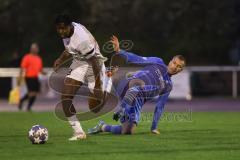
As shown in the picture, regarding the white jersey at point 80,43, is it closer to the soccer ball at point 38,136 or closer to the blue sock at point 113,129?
the soccer ball at point 38,136

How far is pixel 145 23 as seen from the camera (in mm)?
36750

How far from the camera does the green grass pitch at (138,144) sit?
443 inches

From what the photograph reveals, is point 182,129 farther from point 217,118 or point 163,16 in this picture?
point 163,16

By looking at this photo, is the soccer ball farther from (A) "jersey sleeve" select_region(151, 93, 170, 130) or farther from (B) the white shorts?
(A) "jersey sleeve" select_region(151, 93, 170, 130)

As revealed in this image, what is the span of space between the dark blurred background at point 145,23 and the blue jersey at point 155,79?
21145 mm

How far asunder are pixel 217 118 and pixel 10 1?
60.8 ft

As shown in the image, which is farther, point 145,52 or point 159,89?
point 145,52

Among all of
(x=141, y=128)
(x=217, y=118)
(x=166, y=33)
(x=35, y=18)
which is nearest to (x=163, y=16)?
(x=166, y=33)

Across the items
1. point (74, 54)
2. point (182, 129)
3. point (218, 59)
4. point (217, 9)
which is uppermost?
point (217, 9)

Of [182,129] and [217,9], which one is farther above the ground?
[217,9]

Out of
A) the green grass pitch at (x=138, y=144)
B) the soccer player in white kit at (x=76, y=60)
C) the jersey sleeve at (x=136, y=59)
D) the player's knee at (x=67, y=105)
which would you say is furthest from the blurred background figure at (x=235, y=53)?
the player's knee at (x=67, y=105)

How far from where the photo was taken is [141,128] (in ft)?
54.1

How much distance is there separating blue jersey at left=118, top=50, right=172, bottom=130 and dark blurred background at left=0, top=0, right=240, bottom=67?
2115 cm

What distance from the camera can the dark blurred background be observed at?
119 feet
